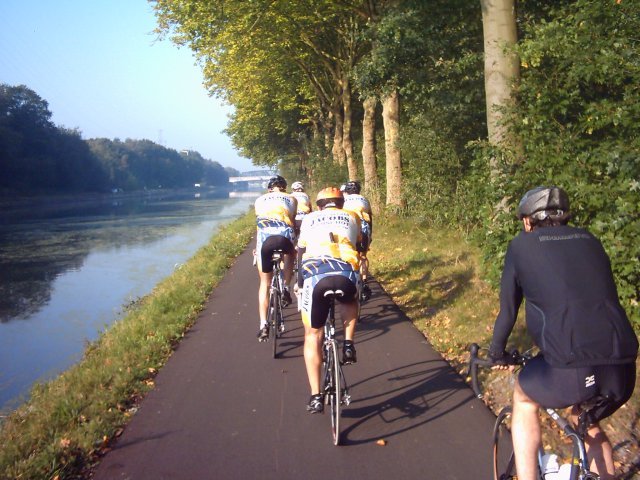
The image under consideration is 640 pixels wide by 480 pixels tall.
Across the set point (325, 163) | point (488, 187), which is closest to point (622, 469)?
point (488, 187)

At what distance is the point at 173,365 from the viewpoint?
6.76 m

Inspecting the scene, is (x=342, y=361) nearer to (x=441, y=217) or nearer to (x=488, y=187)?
(x=488, y=187)

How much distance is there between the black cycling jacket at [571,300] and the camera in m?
2.59

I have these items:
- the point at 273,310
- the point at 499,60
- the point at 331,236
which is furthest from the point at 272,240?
the point at 499,60

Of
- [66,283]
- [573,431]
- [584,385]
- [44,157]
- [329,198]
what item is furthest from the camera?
[44,157]

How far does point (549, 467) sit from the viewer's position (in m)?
2.89

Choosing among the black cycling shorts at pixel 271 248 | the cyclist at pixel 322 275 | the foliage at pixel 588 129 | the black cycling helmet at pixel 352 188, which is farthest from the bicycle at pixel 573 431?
the black cycling helmet at pixel 352 188

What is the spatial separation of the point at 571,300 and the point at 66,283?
16.7 metres

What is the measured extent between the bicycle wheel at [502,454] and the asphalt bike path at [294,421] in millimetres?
307

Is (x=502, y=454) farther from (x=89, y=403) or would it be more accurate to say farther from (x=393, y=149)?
(x=393, y=149)

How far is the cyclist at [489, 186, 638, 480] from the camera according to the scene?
2.61 meters

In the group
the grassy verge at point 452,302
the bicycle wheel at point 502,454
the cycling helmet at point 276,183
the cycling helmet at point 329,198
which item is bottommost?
the grassy verge at point 452,302

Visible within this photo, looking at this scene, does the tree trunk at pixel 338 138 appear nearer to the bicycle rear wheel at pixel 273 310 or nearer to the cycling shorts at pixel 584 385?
the bicycle rear wheel at pixel 273 310

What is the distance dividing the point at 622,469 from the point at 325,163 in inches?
1143
